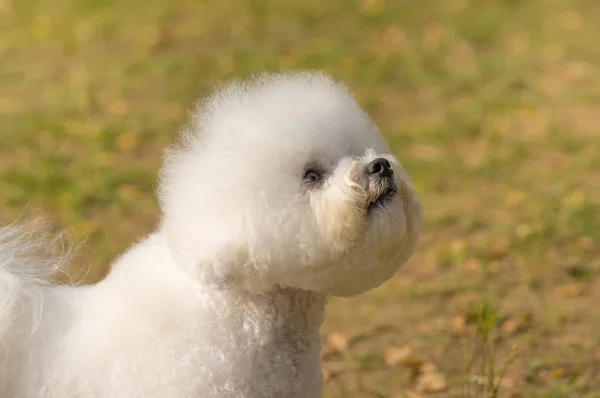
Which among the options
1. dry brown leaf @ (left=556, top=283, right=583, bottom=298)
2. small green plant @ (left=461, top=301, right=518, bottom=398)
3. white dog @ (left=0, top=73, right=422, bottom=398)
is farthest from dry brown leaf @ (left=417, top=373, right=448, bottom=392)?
white dog @ (left=0, top=73, right=422, bottom=398)

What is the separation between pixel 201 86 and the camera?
6945 mm

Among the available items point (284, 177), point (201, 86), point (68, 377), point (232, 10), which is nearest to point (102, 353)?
point (68, 377)

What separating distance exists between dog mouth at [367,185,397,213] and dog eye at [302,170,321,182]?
147 millimetres

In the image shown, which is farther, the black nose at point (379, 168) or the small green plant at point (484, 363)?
the small green plant at point (484, 363)

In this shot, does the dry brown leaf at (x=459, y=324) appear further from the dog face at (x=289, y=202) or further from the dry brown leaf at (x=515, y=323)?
the dog face at (x=289, y=202)

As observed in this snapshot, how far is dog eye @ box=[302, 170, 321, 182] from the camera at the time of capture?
7.02ft

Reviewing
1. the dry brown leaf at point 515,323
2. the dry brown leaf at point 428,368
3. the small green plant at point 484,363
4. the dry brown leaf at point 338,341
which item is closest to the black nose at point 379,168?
the small green plant at point 484,363

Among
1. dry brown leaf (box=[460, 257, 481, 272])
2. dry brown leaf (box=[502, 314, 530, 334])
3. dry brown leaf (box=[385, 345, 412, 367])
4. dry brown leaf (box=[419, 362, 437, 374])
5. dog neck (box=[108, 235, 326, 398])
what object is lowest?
dog neck (box=[108, 235, 326, 398])

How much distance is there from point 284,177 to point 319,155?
0.11 m

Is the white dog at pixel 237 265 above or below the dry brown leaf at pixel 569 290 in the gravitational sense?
below

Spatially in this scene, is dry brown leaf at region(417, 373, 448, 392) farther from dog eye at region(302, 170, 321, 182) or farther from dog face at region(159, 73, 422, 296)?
dog eye at region(302, 170, 321, 182)

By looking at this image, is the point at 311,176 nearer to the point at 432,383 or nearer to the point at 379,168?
the point at 379,168

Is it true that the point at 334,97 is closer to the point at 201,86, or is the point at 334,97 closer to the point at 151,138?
the point at 151,138

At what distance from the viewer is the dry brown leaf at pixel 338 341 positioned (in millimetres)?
3973
